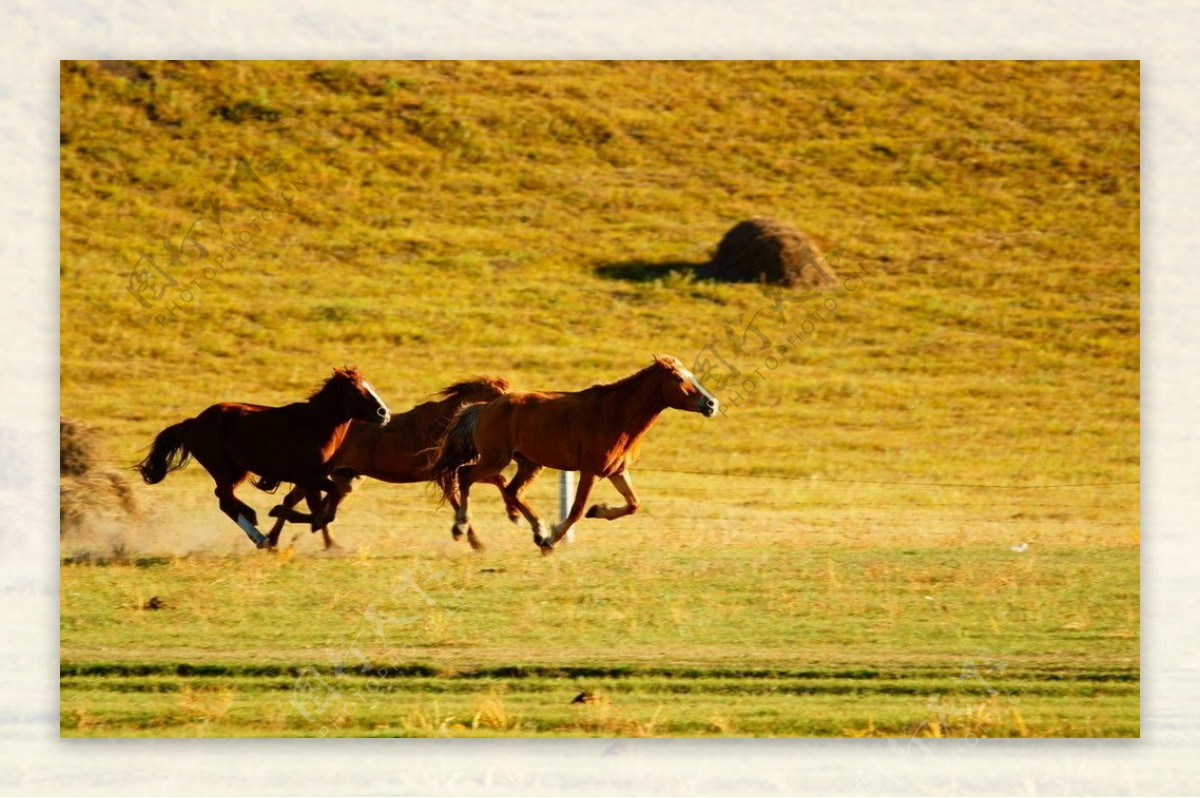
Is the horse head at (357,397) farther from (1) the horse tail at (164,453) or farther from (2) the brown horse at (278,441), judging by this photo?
(1) the horse tail at (164,453)

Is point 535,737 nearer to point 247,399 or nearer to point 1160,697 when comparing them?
point 1160,697

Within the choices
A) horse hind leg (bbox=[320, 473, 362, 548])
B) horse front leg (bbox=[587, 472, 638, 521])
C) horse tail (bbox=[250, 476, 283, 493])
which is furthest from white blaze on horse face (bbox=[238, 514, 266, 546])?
horse front leg (bbox=[587, 472, 638, 521])

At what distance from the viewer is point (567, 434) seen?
16219 mm

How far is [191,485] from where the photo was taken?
2352 cm

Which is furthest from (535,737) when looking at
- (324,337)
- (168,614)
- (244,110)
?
(244,110)

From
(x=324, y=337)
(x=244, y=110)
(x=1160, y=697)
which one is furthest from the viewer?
(x=244, y=110)

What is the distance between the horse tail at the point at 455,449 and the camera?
55.8ft

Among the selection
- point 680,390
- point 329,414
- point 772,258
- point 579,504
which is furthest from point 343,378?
point 772,258

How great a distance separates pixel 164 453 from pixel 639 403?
4.27 m

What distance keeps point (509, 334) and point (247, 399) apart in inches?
230

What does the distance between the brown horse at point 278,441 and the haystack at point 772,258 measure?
69.9 feet

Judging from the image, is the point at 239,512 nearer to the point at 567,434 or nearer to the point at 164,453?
the point at 164,453

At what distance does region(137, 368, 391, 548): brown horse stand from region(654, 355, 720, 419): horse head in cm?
240

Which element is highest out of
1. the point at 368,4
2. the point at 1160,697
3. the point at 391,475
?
the point at 368,4
